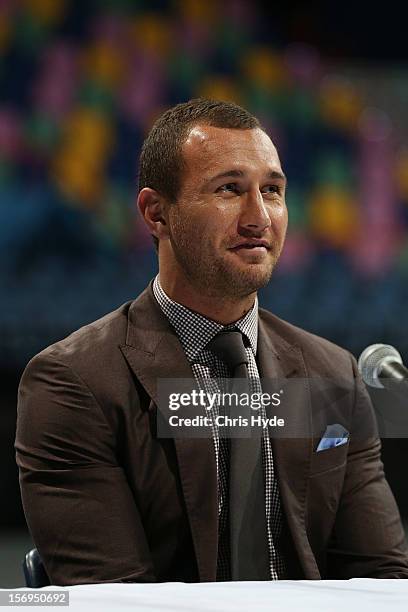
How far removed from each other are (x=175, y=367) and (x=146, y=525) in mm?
192

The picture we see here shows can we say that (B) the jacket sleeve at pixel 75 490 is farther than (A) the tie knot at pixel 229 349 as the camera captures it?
No

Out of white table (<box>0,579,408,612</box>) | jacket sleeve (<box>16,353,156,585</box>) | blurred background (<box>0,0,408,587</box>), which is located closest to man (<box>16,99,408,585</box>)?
jacket sleeve (<box>16,353,156,585</box>)

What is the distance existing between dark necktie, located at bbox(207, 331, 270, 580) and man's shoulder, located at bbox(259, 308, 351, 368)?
145 millimetres

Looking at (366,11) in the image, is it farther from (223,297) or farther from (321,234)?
(223,297)

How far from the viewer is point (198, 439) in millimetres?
1034

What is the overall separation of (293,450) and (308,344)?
0.58ft

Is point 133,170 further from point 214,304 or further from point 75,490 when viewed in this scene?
point 75,490

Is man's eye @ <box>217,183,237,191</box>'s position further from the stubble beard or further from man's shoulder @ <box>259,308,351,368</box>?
man's shoulder @ <box>259,308,351,368</box>

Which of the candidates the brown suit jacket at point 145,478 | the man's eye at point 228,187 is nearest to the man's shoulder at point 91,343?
the brown suit jacket at point 145,478

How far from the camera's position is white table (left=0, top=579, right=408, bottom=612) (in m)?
0.75

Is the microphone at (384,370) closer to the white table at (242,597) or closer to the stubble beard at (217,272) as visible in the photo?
the stubble beard at (217,272)

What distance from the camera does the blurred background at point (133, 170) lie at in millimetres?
2912

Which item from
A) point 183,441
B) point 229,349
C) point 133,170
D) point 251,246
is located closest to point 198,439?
point 183,441

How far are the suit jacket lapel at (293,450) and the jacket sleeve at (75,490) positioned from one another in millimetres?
184
